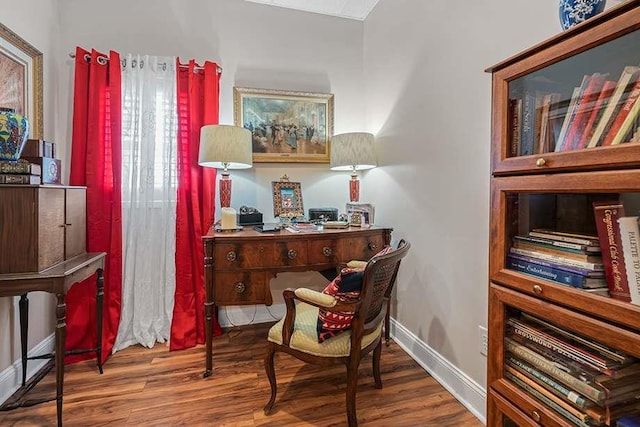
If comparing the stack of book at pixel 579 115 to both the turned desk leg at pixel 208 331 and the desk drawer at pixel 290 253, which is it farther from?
the turned desk leg at pixel 208 331

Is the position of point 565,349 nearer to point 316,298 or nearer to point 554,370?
point 554,370

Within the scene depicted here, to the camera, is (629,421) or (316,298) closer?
(629,421)

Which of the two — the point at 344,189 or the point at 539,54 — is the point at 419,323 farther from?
the point at 539,54

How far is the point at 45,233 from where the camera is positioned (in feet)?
5.12

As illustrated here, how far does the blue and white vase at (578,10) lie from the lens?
0.94 meters

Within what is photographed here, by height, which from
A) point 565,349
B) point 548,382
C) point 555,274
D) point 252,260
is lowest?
point 548,382

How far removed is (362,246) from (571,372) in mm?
1343

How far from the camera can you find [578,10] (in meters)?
0.95

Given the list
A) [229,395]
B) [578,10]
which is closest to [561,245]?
[578,10]

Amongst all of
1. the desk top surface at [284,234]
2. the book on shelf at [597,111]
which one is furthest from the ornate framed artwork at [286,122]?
the book on shelf at [597,111]


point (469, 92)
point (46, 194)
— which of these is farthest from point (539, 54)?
point (46, 194)

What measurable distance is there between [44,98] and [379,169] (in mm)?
2448

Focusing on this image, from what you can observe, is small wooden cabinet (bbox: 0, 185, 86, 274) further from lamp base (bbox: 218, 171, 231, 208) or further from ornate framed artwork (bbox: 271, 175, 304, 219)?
ornate framed artwork (bbox: 271, 175, 304, 219)

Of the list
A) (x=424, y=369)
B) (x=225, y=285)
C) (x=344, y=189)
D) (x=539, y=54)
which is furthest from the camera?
(x=344, y=189)
